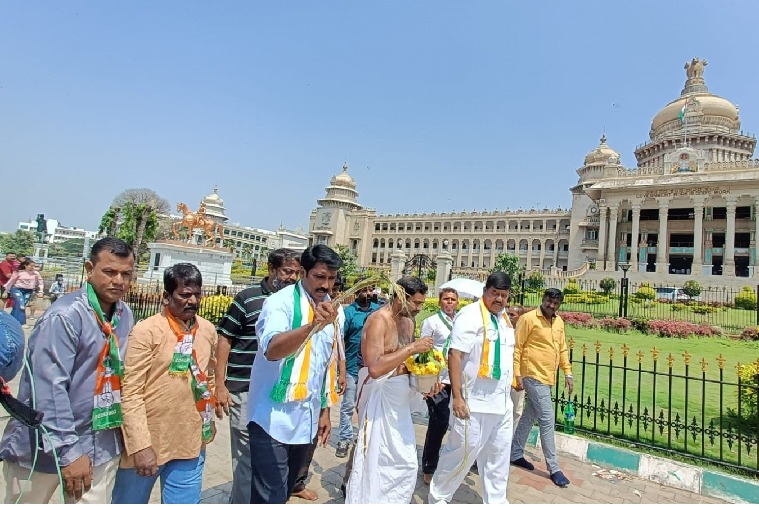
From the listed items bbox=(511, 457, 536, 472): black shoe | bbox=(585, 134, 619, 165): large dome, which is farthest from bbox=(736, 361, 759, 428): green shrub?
bbox=(585, 134, 619, 165): large dome

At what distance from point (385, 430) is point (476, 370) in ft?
2.99

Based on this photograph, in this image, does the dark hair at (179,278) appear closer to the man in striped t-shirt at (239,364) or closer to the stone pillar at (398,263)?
the man in striped t-shirt at (239,364)

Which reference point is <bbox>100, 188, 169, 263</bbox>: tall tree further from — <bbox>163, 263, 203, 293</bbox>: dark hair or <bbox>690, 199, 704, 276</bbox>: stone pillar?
<bbox>690, 199, 704, 276</bbox>: stone pillar

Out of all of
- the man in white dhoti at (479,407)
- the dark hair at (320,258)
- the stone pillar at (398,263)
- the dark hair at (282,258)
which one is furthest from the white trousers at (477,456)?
the stone pillar at (398,263)

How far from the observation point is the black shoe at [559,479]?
3.95 m

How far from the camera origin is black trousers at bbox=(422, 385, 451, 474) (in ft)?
13.2

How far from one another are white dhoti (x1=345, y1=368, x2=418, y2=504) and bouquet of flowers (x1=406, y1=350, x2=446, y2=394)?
88 mm

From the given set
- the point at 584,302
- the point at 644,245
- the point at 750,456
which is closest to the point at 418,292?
the point at 750,456

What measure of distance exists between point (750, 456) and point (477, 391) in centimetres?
340

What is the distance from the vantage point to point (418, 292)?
142 inches

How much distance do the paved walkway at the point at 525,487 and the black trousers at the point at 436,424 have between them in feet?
0.64

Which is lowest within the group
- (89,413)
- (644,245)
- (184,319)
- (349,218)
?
(89,413)

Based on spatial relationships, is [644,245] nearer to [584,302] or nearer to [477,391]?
[584,302]

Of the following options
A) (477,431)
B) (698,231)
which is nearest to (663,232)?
(698,231)
